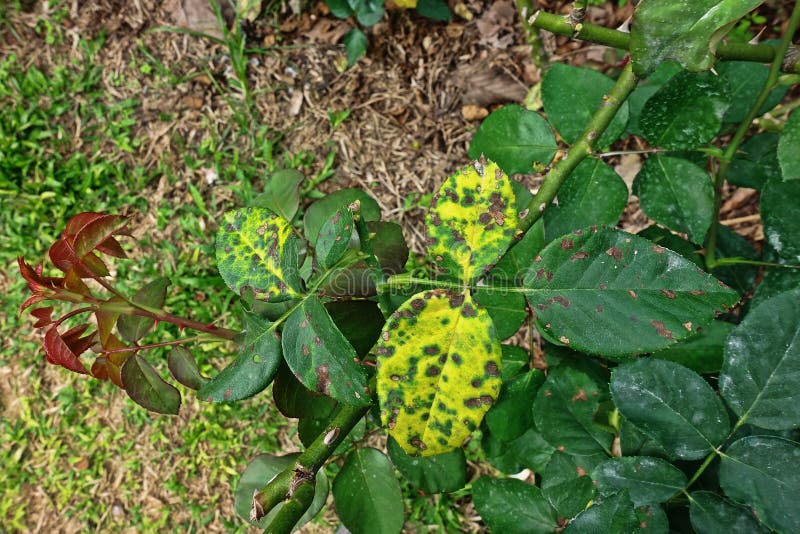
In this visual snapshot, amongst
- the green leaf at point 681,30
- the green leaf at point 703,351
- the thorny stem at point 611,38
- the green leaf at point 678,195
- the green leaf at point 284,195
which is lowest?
the green leaf at point 703,351

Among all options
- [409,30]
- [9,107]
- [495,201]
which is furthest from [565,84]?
[9,107]

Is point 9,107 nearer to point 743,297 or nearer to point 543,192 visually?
point 543,192

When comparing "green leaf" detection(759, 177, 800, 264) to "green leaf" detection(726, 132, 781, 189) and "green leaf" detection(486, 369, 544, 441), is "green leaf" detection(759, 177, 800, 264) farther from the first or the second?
"green leaf" detection(486, 369, 544, 441)

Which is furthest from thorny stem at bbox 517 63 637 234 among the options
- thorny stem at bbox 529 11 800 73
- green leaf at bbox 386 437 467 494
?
green leaf at bbox 386 437 467 494

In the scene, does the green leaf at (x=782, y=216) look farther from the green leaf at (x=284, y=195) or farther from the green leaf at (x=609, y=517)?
the green leaf at (x=284, y=195)

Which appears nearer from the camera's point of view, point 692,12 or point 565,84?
point 692,12

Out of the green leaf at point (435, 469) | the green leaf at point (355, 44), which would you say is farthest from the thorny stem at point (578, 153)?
the green leaf at point (355, 44)
